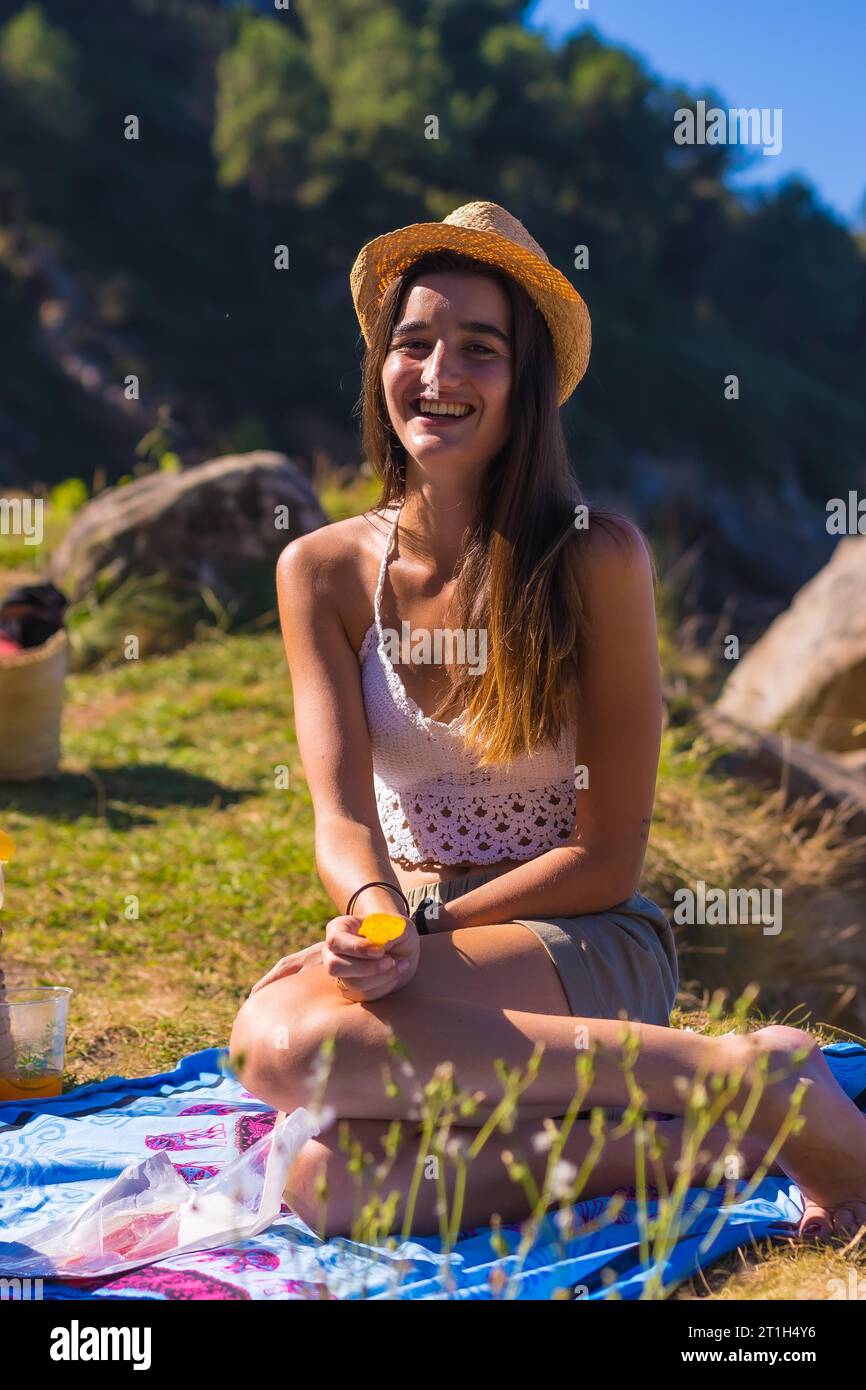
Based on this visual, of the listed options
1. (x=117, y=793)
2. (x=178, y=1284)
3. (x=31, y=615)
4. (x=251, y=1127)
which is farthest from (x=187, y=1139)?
(x=31, y=615)

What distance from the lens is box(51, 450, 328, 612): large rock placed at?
8.43 m

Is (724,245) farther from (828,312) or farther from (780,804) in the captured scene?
(780,804)

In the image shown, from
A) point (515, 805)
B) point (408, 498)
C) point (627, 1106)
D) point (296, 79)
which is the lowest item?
point (627, 1106)

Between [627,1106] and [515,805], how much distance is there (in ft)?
2.26

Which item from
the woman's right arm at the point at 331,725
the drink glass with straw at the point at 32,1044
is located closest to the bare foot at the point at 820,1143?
the woman's right arm at the point at 331,725

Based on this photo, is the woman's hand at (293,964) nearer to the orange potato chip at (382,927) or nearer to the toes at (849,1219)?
the orange potato chip at (382,927)

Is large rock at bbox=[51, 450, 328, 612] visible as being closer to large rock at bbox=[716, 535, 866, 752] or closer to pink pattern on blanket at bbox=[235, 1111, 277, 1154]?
large rock at bbox=[716, 535, 866, 752]

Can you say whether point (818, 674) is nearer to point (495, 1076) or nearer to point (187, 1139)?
point (187, 1139)

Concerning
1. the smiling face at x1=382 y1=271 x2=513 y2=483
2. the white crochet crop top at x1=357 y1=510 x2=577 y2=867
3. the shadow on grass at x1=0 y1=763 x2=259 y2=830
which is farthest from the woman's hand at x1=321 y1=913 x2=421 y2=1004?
the shadow on grass at x1=0 y1=763 x2=259 y2=830

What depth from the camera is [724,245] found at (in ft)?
110

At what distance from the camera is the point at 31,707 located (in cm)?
611

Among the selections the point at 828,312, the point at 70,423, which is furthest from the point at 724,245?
the point at 70,423
